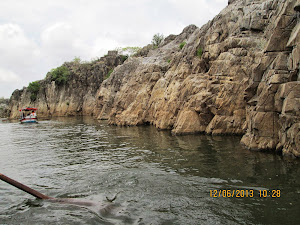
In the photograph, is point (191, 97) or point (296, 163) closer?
point (296, 163)

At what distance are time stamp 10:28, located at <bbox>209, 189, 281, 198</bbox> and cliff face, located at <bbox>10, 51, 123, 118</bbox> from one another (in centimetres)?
5533

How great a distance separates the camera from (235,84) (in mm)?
16266

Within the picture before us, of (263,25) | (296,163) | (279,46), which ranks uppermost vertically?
(263,25)

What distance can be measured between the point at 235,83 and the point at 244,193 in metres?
11.1

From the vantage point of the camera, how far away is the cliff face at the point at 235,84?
35.4ft

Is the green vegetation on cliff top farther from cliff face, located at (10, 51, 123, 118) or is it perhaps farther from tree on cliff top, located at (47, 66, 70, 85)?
tree on cliff top, located at (47, 66, 70, 85)

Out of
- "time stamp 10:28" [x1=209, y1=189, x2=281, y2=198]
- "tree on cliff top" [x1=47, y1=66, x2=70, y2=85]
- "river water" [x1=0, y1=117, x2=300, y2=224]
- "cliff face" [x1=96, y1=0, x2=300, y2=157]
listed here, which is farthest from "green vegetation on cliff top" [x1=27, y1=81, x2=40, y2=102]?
"time stamp 10:28" [x1=209, y1=189, x2=281, y2=198]

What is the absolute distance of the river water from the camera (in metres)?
5.55

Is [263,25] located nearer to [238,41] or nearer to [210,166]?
[238,41]

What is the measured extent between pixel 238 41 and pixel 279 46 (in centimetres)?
569

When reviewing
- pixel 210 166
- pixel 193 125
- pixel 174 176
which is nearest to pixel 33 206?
pixel 174 176

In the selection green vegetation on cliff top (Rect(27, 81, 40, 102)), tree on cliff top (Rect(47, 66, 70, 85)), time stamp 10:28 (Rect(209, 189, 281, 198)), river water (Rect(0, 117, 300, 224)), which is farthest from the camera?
green vegetation on cliff top (Rect(27, 81, 40, 102))

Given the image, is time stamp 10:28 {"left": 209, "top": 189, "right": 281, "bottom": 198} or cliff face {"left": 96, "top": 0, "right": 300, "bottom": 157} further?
cliff face {"left": 96, "top": 0, "right": 300, "bottom": 157}

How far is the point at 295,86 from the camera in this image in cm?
981
